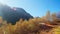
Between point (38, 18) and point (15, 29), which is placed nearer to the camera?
point (15, 29)

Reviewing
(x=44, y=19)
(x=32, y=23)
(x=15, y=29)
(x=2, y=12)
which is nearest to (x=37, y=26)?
(x=32, y=23)

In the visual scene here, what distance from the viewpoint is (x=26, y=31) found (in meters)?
14.2

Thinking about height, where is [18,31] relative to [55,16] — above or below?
below

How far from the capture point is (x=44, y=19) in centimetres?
1744

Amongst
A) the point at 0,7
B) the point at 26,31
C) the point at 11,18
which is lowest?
the point at 26,31

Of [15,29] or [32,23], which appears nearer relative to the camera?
[15,29]

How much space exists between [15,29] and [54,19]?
504 cm

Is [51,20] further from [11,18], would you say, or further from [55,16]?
[11,18]

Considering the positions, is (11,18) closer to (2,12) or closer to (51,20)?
(2,12)

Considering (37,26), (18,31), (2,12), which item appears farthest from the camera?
(2,12)

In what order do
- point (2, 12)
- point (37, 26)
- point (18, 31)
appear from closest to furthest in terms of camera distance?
point (18, 31) → point (37, 26) → point (2, 12)

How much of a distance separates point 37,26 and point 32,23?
0.59 meters

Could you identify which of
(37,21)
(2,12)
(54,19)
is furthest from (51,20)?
(2,12)

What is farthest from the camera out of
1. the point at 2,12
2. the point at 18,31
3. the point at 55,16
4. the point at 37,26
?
the point at 2,12
